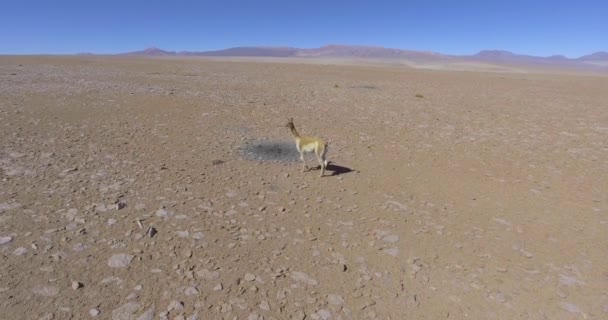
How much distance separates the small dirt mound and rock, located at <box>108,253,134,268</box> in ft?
15.7

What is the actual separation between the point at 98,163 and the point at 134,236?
12.2 feet

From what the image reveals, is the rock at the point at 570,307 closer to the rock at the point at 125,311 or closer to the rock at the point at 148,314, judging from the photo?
the rock at the point at 148,314

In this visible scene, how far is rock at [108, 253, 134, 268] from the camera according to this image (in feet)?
16.3

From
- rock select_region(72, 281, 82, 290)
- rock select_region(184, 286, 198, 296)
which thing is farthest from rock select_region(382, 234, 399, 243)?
rock select_region(72, 281, 82, 290)

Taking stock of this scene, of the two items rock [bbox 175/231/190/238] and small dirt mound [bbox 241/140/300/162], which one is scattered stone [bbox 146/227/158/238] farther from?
small dirt mound [bbox 241/140/300/162]

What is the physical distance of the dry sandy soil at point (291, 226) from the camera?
455cm

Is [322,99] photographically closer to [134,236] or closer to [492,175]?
[492,175]

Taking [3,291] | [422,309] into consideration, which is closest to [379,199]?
[422,309]

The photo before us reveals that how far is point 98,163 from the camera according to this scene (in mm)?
8547

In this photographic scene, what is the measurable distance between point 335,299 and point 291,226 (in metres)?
1.89

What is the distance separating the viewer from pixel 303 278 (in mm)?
4992

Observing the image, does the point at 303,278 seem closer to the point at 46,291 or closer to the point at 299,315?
the point at 299,315

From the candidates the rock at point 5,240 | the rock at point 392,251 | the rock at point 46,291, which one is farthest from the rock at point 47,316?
the rock at point 392,251

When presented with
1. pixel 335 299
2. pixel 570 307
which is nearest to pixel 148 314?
pixel 335 299
